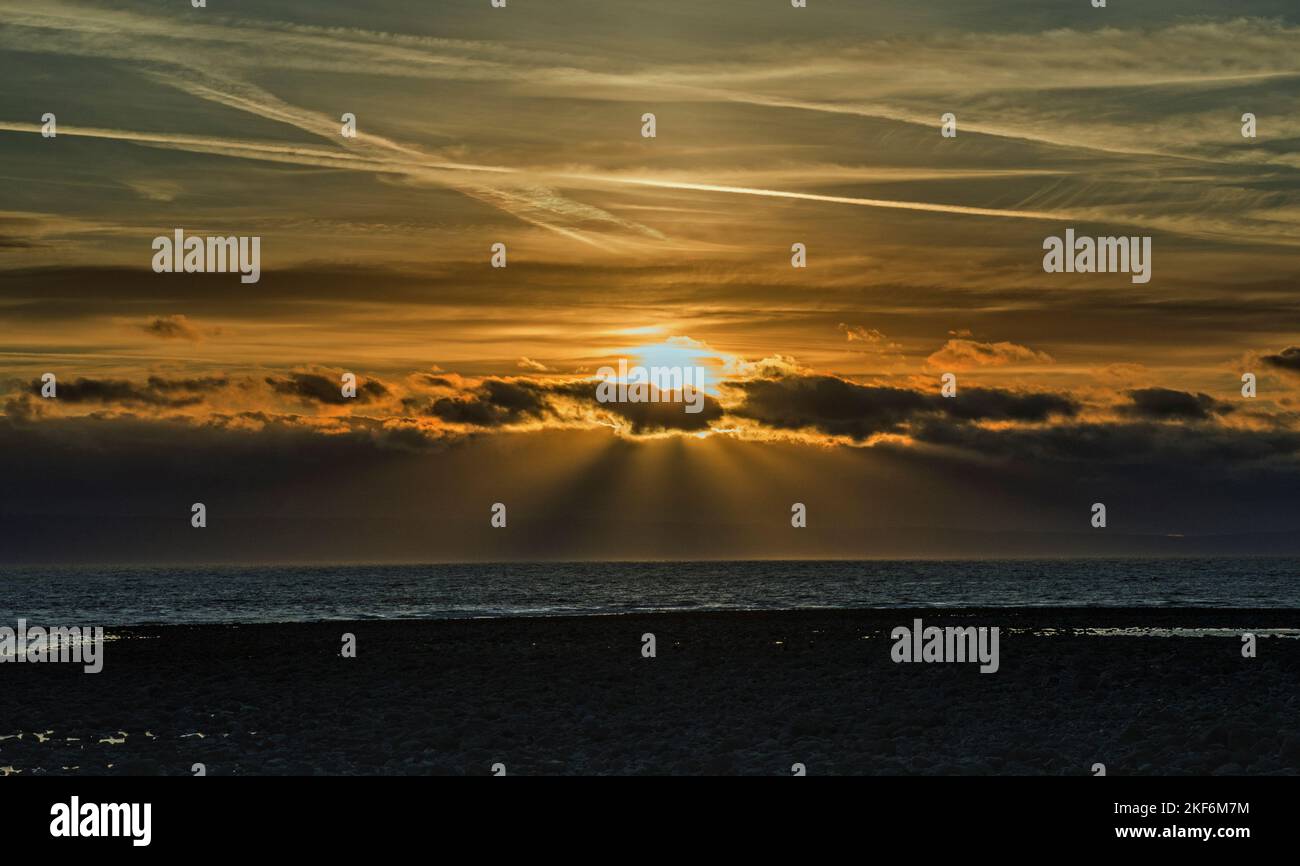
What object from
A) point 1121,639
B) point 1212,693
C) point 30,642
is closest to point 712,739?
point 1212,693

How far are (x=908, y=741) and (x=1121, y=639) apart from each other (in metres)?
28.1

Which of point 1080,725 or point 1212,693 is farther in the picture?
point 1212,693

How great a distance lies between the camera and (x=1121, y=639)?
165 feet

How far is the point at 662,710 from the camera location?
1205 inches

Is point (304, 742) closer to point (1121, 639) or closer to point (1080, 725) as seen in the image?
point (1080, 725)

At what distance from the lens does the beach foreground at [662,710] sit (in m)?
24.2

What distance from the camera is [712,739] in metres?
26.5

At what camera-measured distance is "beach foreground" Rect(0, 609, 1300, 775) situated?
24219 mm

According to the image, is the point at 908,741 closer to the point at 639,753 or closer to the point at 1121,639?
the point at 639,753
